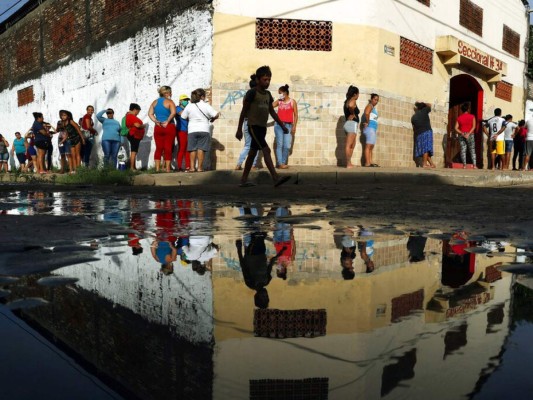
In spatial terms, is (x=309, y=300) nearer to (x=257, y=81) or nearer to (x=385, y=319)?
(x=385, y=319)

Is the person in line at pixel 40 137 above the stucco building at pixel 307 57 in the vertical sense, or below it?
below

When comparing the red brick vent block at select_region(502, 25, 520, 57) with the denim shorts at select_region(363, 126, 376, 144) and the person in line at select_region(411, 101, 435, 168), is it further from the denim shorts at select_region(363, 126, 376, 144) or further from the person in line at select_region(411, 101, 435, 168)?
the denim shorts at select_region(363, 126, 376, 144)

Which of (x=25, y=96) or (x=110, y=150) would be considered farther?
(x=25, y=96)

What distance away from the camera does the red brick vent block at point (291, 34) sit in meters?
12.4

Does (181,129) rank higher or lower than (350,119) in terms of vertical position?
lower

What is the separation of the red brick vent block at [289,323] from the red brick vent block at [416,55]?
12772 millimetres

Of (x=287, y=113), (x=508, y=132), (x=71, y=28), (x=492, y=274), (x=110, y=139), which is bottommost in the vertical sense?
(x=492, y=274)

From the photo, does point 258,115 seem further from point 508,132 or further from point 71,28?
point 71,28

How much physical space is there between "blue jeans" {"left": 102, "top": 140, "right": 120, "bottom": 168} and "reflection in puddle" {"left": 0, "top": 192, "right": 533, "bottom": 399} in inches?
386

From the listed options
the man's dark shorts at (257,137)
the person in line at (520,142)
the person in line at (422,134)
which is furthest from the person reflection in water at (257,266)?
the person in line at (520,142)

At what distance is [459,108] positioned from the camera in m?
16.5

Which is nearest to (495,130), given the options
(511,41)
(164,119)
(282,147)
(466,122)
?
(466,122)

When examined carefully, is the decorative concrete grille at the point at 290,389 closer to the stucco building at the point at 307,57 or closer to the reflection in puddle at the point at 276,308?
the reflection in puddle at the point at 276,308

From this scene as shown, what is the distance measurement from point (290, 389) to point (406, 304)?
0.73 m
